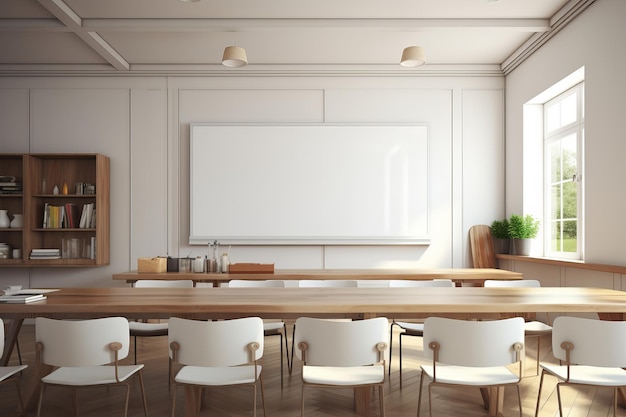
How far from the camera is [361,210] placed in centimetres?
686

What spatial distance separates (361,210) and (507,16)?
2881mm

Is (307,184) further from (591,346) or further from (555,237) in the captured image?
(591,346)

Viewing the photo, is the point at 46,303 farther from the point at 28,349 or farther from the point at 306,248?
the point at 306,248

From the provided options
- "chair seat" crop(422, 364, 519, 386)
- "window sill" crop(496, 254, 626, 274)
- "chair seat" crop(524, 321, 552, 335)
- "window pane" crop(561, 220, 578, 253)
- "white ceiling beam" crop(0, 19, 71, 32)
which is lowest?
"chair seat" crop(524, 321, 552, 335)

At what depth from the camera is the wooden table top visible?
311 centimetres

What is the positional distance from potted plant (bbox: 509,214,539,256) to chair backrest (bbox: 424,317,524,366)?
386cm

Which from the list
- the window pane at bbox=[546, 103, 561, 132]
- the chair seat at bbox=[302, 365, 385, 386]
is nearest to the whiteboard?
the window pane at bbox=[546, 103, 561, 132]

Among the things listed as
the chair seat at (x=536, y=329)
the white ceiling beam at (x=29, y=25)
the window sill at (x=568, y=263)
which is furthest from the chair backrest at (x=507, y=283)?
the white ceiling beam at (x=29, y=25)

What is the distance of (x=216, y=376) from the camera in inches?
113

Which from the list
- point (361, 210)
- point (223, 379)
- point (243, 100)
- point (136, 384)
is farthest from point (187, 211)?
point (223, 379)

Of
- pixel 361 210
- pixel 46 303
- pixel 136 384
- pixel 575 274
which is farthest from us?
pixel 361 210

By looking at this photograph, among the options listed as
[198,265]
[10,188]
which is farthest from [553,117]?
[10,188]

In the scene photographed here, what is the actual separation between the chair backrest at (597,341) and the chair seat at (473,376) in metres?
0.34

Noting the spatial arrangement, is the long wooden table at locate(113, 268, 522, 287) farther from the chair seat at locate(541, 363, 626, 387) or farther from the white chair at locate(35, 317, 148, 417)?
the white chair at locate(35, 317, 148, 417)
